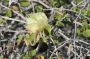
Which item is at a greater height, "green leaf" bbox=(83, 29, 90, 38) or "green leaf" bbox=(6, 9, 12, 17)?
"green leaf" bbox=(6, 9, 12, 17)

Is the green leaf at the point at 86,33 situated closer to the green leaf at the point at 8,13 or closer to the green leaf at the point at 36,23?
the green leaf at the point at 36,23

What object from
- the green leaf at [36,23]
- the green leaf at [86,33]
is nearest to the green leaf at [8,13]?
the green leaf at [36,23]

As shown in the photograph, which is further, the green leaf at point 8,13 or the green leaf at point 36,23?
the green leaf at point 8,13

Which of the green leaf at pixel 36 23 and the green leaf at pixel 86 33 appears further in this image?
the green leaf at pixel 86 33

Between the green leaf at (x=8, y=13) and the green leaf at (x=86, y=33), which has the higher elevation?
the green leaf at (x=8, y=13)

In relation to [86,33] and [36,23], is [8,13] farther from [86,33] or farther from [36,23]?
[86,33]

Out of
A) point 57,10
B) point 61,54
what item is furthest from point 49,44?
point 57,10

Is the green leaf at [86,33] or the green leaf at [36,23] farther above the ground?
the green leaf at [36,23]

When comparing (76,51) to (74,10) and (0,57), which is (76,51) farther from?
(0,57)

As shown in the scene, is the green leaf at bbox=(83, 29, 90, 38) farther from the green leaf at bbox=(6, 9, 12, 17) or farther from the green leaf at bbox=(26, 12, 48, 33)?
the green leaf at bbox=(6, 9, 12, 17)

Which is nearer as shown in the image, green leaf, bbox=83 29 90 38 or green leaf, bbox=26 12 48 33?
green leaf, bbox=26 12 48 33

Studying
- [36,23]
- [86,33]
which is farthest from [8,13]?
[86,33]

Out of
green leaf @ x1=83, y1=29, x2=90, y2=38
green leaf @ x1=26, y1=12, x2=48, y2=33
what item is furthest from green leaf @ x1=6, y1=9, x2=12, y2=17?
green leaf @ x1=83, y1=29, x2=90, y2=38
